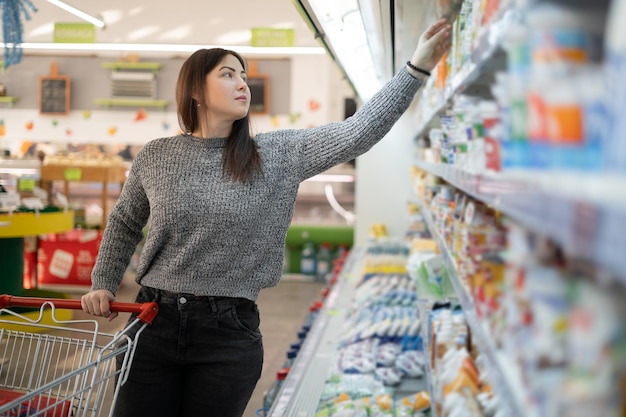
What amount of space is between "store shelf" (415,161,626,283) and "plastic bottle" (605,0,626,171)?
0.02 meters

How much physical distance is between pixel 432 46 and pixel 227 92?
0.64m

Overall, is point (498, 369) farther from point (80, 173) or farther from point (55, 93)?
point (55, 93)

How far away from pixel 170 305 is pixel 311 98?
28.7 feet

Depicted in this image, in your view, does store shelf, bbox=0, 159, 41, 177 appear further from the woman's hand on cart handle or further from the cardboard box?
the woman's hand on cart handle

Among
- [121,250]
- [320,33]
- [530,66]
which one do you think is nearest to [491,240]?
[530,66]

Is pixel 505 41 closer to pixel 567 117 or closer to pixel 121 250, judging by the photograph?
pixel 567 117

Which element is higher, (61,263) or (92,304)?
(92,304)

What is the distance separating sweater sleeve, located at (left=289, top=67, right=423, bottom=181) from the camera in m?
2.16

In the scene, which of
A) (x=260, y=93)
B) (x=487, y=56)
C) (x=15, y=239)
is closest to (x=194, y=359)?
(x=487, y=56)

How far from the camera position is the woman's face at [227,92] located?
2236mm

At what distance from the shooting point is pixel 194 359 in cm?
214

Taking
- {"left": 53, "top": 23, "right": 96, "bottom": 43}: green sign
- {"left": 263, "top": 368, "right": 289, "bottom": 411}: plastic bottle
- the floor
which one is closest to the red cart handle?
{"left": 263, "top": 368, "right": 289, "bottom": 411}: plastic bottle

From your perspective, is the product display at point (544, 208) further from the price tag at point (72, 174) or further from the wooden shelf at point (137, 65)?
the wooden shelf at point (137, 65)

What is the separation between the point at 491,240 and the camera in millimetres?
1592
